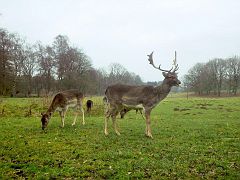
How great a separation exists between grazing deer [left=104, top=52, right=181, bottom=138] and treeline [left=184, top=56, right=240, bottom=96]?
6263cm

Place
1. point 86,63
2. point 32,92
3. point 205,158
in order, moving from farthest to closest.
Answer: point 32,92
point 86,63
point 205,158

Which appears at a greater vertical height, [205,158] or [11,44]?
[11,44]

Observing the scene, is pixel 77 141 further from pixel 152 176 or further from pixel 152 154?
pixel 152 176

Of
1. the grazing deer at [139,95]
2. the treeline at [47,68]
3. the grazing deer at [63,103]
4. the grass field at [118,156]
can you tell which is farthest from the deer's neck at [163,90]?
the treeline at [47,68]

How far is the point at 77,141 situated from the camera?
1049cm

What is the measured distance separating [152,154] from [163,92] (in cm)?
426

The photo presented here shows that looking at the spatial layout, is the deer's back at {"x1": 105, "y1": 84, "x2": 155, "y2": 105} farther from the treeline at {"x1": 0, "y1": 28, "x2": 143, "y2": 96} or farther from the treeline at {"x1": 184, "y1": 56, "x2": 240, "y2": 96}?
the treeline at {"x1": 184, "y1": 56, "x2": 240, "y2": 96}

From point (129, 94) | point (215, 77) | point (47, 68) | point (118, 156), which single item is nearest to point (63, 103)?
point (129, 94)

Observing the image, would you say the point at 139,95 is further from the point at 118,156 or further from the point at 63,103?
the point at 63,103

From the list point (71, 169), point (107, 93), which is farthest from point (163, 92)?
point (71, 169)

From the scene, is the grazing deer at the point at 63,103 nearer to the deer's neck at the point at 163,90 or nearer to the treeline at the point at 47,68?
the deer's neck at the point at 163,90

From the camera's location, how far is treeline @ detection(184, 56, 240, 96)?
73.9m

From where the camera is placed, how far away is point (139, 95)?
39.3ft

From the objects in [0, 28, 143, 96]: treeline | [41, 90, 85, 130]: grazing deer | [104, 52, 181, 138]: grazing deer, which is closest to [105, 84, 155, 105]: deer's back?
[104, 52, 181, 138]: grazing deer
